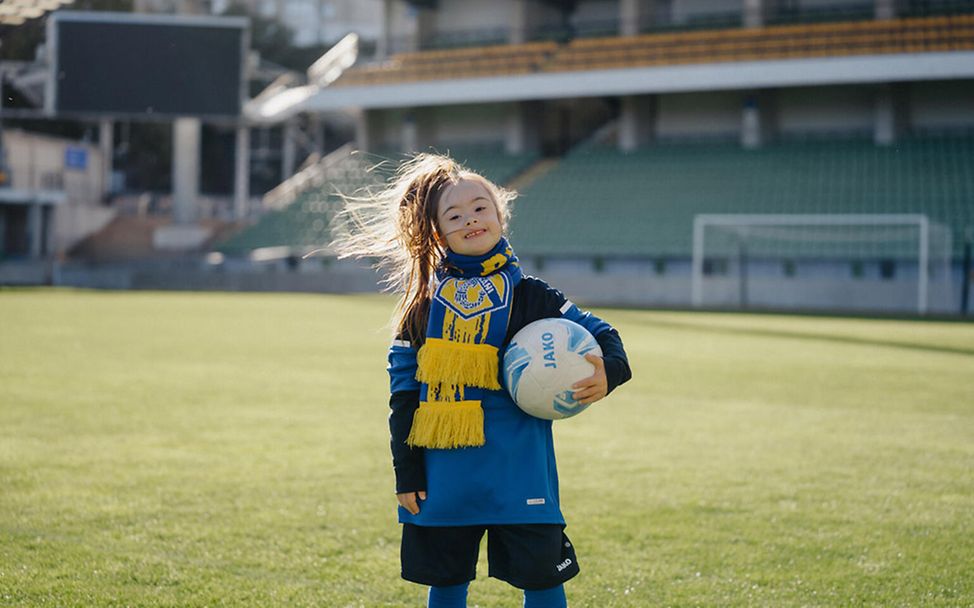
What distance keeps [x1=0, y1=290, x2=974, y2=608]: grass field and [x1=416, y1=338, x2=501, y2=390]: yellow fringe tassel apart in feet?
3.57

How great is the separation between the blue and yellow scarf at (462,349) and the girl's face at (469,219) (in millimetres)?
33

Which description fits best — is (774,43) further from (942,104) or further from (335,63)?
(335,63)

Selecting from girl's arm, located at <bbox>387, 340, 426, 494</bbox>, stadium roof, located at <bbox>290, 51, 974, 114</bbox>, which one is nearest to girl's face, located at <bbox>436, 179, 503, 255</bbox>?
girl's arm, located at <bbox>387, 340, 426, 494</bbox>

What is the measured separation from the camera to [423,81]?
1309 inches

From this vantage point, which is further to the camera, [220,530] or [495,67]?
[495,67]

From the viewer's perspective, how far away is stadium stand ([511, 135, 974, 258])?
85.0 ft

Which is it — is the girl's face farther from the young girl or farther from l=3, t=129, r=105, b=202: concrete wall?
l=3, t=129, r=105, b=202: concrete wall

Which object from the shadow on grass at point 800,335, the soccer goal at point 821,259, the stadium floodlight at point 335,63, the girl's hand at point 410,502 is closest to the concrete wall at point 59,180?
the stadium floodlight at point 335,63

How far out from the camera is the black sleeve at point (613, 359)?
2771 mm

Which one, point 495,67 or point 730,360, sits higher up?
point 495,67

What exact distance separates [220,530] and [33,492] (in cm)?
116

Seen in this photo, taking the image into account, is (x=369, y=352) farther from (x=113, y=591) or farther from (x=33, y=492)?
(x=113, y=591)

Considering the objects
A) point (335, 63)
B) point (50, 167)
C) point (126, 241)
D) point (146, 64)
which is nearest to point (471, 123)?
point (335, 63)


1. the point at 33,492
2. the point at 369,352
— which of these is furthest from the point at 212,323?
the point at 33,492
